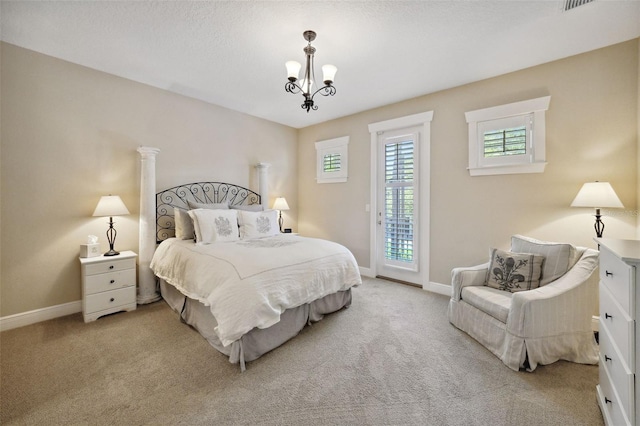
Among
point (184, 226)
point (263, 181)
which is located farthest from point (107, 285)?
point (263, 181)

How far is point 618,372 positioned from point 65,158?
4.66 meters

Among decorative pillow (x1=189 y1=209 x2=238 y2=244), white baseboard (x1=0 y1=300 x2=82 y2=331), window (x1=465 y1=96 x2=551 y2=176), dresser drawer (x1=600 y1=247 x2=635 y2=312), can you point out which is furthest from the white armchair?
white baseboard (x1=0 y1=300 x2=82 y2=331)

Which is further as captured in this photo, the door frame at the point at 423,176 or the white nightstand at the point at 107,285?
the door frame at the point at 423,176

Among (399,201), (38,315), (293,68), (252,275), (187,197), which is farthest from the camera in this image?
(399,201)

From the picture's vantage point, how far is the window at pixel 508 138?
280cm

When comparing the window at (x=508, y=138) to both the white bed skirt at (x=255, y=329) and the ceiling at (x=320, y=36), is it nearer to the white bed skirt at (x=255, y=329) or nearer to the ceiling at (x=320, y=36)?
the ceiling at (x=320, y=36)

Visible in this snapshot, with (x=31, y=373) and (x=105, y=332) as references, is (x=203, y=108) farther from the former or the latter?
(x=31, y=373)

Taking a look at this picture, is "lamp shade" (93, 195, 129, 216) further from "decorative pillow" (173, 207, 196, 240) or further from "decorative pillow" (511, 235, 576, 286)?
"decorative pillow" (511, 235, 576, 286)

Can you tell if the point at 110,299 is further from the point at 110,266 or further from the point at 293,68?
the point at 293,68

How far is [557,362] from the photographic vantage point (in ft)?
6.63

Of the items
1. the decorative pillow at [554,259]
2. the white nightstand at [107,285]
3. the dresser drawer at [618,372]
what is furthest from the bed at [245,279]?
the dresser drawer at [618,372]

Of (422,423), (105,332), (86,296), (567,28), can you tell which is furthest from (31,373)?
(567,28)

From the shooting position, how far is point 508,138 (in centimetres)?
299

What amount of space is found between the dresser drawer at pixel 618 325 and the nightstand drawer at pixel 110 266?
3.87 meters
